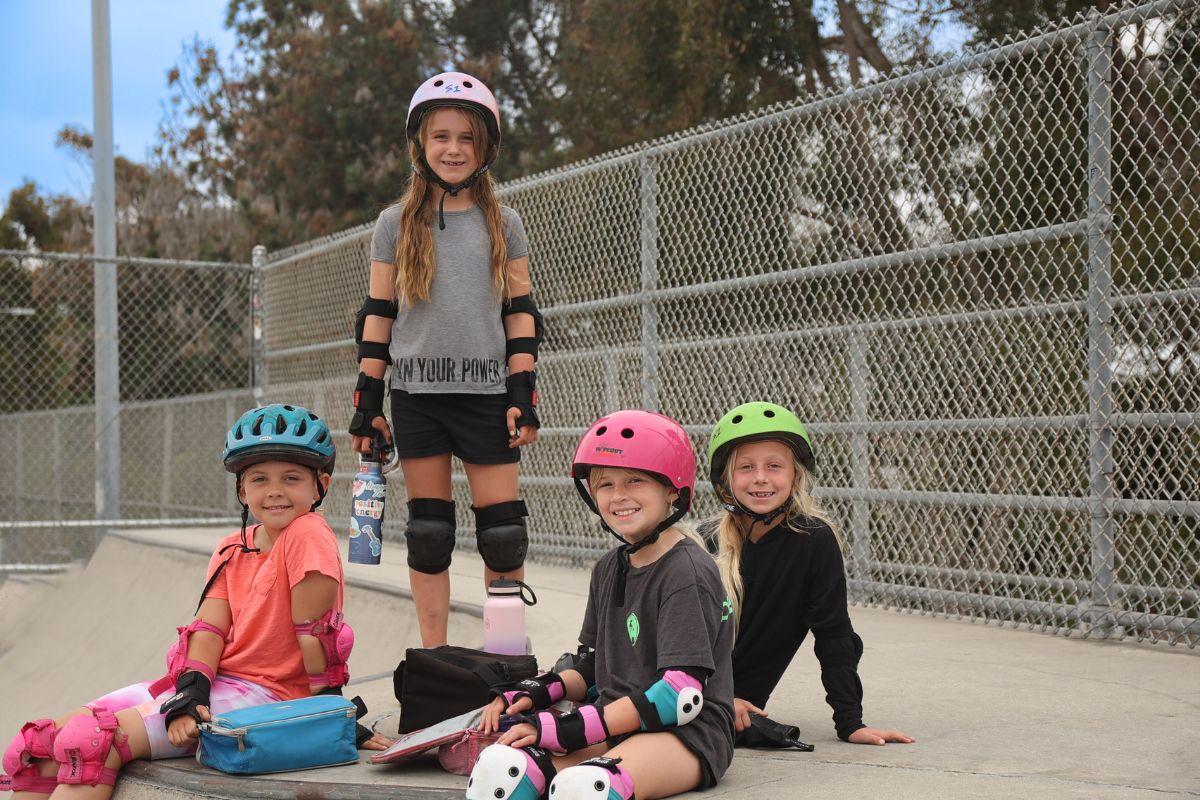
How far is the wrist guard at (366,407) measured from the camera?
4816 millimetres

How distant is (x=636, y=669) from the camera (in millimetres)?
3469

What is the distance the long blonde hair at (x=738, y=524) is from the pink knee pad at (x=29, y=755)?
2016 mm

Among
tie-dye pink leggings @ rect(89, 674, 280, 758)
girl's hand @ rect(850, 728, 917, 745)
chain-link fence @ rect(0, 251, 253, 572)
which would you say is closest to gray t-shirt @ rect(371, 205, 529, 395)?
tie-dye pink leggings @ rect(89, 674, 280, 758)

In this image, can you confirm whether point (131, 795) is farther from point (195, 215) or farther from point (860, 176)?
point (195, 215)

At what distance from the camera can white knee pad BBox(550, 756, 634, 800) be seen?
298cm

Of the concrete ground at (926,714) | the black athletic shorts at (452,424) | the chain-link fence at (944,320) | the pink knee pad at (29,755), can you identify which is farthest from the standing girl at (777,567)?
the chain-link fence at (944,320)

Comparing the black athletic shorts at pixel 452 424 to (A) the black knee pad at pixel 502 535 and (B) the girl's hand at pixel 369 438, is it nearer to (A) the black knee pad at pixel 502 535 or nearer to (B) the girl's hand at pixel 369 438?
(B) the girl's hand at pixel 369 438

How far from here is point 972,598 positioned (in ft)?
20.9

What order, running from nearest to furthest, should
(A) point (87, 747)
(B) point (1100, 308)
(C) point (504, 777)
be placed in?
(C) point (504, 777), (A) point (87, 747), (B) point (1100, 308)

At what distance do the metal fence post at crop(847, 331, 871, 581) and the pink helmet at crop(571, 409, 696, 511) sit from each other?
133 inches

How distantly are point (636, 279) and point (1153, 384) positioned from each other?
354 cm

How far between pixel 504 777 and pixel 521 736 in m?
0.16

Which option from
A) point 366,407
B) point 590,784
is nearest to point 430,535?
point 366,407

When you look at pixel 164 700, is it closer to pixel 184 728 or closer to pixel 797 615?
pixel 184 728
